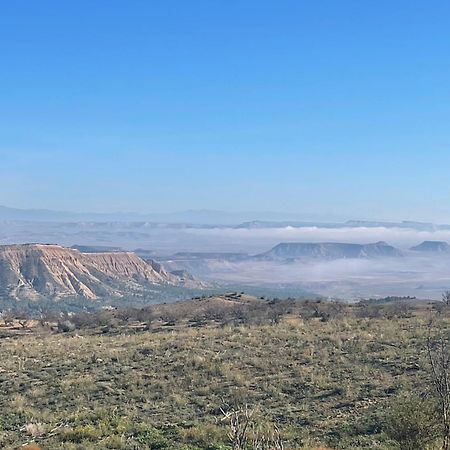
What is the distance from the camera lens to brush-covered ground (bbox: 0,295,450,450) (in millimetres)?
16766

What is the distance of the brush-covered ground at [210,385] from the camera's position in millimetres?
16766

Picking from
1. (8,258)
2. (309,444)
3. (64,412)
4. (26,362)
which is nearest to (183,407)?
(64,412)

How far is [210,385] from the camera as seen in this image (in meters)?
22.1

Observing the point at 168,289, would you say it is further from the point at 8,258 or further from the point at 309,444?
the point at 309,444

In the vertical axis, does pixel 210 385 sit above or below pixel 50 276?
above

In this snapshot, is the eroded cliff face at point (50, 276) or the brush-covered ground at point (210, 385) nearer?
the brush-covered ground at point (210, 385)

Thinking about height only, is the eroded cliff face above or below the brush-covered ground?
below

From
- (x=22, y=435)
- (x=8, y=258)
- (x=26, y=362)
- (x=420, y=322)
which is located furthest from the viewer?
(x=8, y=258)

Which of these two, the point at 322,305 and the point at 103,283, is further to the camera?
the point at 103,283

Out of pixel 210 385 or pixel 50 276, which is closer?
pixel 210 385

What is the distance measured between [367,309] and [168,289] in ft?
496

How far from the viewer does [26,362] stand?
90.7 ft

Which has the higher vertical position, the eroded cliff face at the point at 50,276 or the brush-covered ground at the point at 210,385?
the brush-covered ground at the point at 210,385

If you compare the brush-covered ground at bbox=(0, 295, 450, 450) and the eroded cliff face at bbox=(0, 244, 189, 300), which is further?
the eroded cliff face at bbox=(0, 244, 189, 300)
